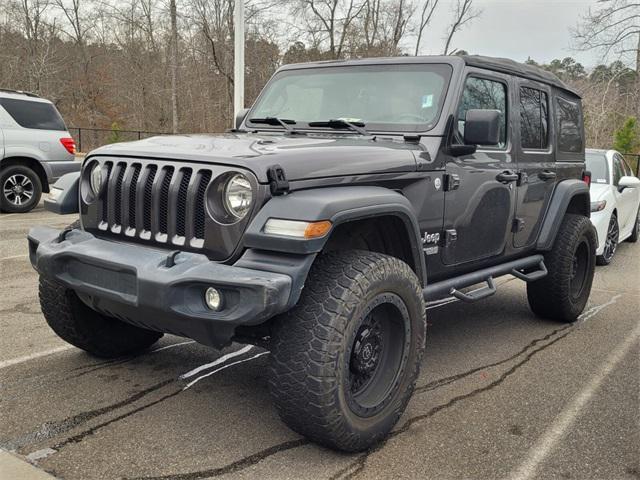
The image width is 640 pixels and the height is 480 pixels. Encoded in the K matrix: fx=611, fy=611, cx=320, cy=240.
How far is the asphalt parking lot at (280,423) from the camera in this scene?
9.16 feet

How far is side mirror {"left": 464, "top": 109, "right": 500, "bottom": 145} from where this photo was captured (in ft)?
11.9

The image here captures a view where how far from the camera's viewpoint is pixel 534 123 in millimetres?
4918

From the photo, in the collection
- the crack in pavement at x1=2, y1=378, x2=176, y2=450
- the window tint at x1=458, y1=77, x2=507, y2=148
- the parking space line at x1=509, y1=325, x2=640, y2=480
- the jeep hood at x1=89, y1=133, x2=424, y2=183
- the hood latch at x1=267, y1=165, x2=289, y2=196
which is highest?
the window tint at x1=458, y1=77, x2=507, y2=148

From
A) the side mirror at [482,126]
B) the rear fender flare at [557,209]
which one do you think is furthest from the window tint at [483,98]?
the rear fender flare at [557,209]

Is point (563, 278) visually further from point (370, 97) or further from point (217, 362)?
point (217, 362)

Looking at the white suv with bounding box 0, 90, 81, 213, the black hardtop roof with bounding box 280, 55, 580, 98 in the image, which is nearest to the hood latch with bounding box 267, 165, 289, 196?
the black hardtop roof with bounding box 280, 55, 580, 98

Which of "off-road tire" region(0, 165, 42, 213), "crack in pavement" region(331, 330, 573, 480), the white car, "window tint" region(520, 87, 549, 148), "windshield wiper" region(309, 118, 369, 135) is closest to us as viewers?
"crack in pavement" region(331, 330, 573, 480)

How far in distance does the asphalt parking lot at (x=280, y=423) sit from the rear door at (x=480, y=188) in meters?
0.85

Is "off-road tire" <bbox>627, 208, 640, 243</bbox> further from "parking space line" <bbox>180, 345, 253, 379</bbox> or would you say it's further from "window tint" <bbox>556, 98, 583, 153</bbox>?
"parking space line" <bbox>180, 345, 253, 379</bbox>

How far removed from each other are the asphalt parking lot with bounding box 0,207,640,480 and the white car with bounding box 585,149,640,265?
10.3 ft

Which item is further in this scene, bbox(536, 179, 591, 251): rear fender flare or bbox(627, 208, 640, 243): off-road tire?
bbox(627, 208, 640, 243): off-road tire

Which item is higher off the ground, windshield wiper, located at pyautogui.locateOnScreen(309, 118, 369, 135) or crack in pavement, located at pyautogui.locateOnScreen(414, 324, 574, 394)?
windshield wiper, located at pyautogui.locateOnScreen(309, 118, 369, 135)

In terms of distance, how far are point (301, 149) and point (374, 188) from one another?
0.43 meters

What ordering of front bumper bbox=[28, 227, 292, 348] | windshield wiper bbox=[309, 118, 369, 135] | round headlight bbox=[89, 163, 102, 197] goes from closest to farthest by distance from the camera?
1. front bumper bbox=[28, 227, 292, 348]
2. round headlight bbox=[89, 163, 102, 197]
3. windshield wiper bbox=[309, 118, 369, 135]
